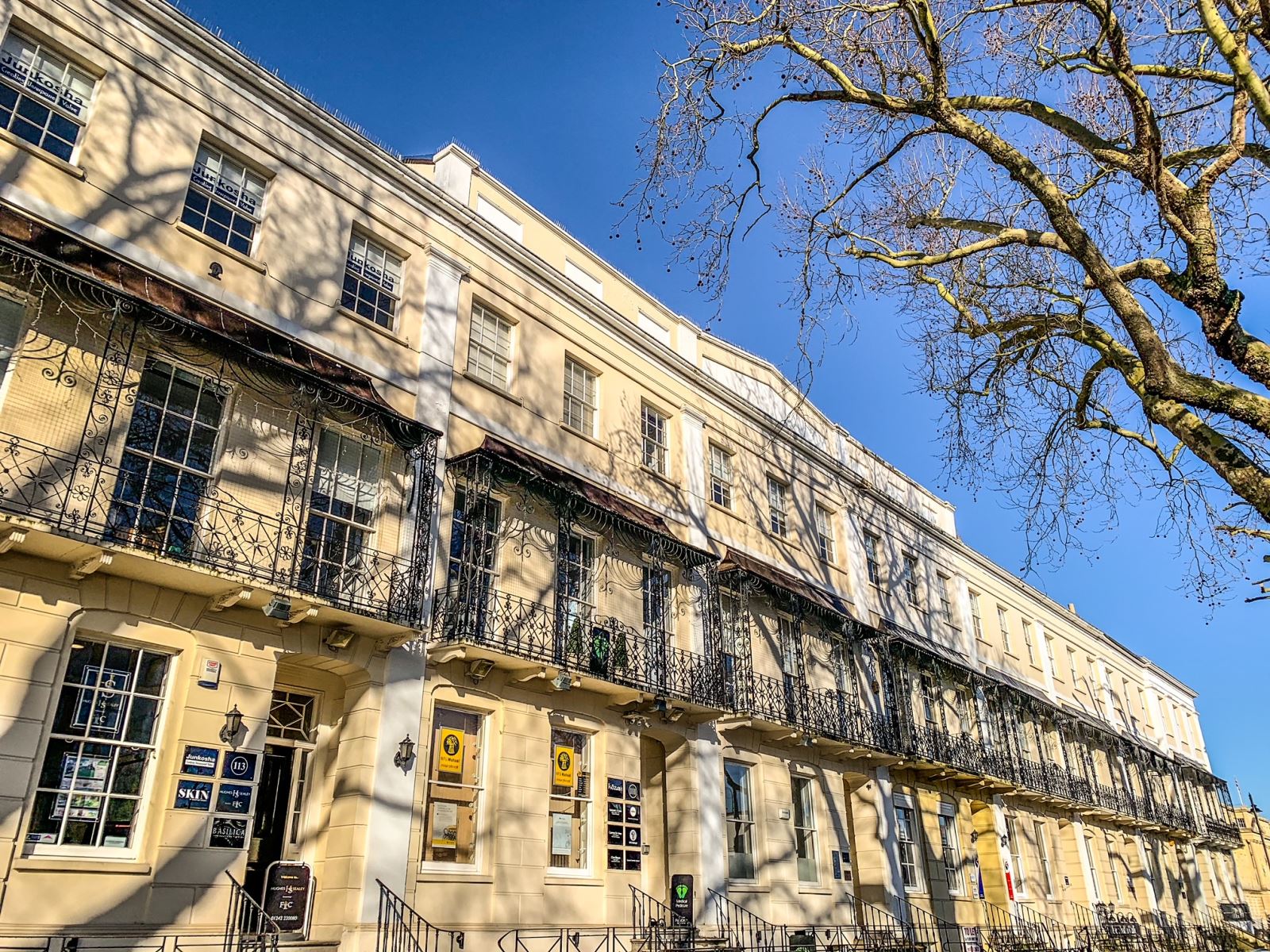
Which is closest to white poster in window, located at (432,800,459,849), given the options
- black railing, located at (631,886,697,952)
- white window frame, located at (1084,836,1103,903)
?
black railing, located at (631,886,697,952)

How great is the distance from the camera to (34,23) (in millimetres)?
10172

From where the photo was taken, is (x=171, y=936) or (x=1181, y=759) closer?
(x=171, y=936)

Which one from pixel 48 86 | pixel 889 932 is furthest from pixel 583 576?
pixel 889 932

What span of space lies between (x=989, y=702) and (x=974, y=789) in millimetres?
3607

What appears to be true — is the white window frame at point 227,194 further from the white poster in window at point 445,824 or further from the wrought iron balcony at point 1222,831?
the wrought iron balcony at point 1222,831

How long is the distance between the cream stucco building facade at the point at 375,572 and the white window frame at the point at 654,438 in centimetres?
8

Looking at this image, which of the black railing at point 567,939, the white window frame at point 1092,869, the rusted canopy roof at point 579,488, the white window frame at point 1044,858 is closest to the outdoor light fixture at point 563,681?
the rusted canopy roof at point 579,488

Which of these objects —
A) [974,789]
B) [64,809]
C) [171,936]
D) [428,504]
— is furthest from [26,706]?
[974,789]

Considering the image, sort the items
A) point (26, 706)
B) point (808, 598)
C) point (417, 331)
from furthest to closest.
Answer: point (808, 598) → point (417, 331) → point (26, 706)

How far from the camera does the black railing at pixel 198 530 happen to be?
28.7ft

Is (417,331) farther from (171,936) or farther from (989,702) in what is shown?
(989,702)

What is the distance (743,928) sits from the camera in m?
15.0

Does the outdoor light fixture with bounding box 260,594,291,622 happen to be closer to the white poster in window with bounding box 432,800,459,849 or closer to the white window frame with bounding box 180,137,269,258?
the white poster in window with bounding box 432,800,459,849

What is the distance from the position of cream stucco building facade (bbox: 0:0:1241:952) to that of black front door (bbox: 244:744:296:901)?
60 millimetres
